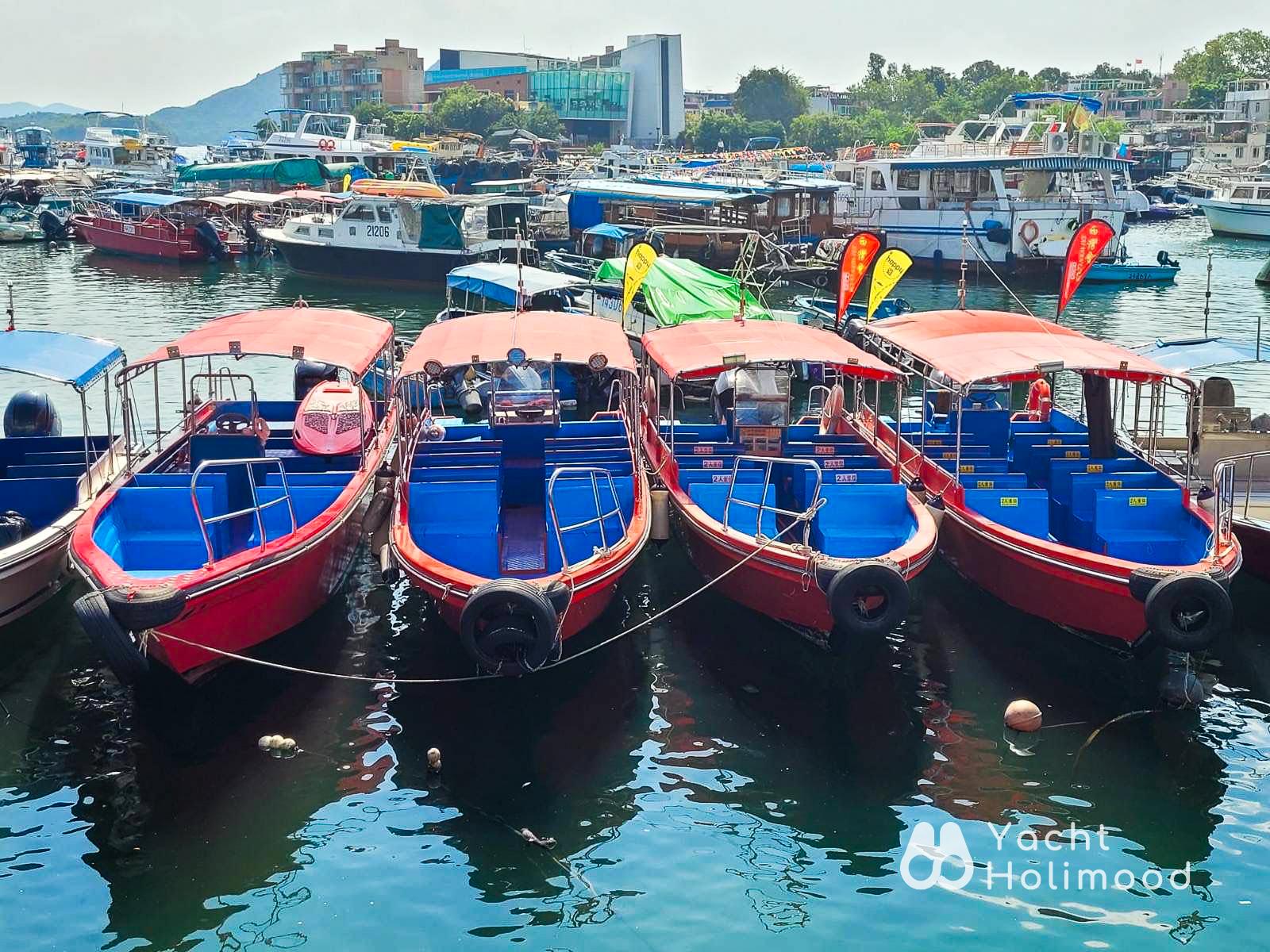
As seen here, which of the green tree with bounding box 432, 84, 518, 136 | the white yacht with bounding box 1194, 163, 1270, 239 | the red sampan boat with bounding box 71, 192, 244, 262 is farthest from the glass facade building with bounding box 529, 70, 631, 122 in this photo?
the red sampan boat with bounding box 71, 192, 244, 262

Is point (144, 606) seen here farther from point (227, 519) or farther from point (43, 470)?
point (43, 470)

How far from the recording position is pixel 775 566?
12664 mm

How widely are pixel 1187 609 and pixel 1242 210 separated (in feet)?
187

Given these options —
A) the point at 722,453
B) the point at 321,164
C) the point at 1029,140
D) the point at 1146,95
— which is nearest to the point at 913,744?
the point at 722,453

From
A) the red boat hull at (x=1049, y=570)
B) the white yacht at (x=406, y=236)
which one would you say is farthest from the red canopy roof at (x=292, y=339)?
the white yacht at (x=406, y=236)

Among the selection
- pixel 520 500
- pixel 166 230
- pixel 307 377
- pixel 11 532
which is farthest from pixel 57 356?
pixel 166 230

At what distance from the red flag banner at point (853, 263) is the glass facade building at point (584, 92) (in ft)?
321

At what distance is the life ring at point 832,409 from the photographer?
17.6 m

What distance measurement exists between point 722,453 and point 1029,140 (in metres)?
40.8

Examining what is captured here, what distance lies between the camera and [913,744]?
11.5m

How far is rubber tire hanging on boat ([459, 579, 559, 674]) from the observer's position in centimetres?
1098

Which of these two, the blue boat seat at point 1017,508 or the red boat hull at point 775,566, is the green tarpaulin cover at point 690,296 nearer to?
the blue boat seat at point 1017,508

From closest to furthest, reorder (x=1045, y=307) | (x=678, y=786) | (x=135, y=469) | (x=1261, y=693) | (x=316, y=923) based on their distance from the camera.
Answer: (x=316, y=923) < (x=678, y=786) < (x=1261, y=693) < (x=135, y=469) < (x=1045, y=307)

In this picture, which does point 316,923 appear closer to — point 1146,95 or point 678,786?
point 678,786
